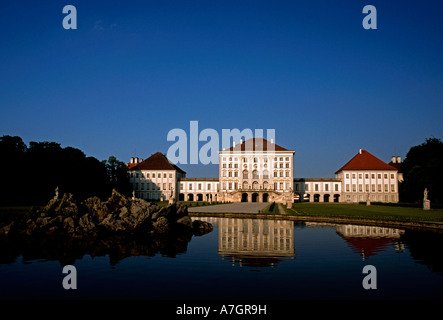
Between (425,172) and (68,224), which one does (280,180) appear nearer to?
(425,172)

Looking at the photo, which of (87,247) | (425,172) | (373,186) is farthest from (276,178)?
(87,247)

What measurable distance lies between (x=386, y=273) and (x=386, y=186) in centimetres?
6673

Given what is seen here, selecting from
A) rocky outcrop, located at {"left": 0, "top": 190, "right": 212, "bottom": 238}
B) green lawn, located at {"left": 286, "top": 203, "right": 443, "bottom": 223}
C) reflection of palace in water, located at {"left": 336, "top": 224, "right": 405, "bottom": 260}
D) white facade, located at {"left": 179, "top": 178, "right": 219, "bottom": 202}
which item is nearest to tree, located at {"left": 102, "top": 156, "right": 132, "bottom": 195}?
white facade, located at {"left": 179, "top": 178, "right": 219, "bottom": 202}

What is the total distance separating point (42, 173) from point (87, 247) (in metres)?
33.1

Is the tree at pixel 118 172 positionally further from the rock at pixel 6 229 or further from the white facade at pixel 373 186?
the rock at pixel 6 229

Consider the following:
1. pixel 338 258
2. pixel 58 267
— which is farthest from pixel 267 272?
pixel 58 267

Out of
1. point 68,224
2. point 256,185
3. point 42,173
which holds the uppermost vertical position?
point 42,173

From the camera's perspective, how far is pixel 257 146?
72.1 metres

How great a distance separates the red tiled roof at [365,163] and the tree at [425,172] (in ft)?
15.8

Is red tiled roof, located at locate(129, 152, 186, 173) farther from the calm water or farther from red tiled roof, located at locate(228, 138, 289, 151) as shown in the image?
the calm water

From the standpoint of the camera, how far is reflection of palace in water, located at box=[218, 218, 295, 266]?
10.6m

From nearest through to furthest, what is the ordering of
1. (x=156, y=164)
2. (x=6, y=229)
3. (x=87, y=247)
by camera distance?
1. (x=87, y=247)
2. (x=6, y=229)
3. (x=156, y=164)

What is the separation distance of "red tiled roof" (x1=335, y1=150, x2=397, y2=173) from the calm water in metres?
58.6

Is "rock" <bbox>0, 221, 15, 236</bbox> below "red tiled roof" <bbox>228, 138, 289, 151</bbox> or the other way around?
below
